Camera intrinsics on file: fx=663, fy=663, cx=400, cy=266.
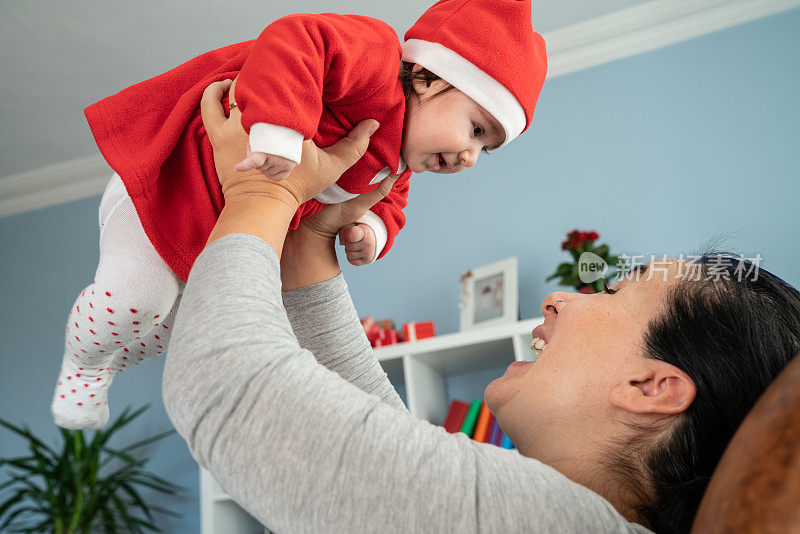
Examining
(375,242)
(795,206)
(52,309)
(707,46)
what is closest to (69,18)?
(52,309)

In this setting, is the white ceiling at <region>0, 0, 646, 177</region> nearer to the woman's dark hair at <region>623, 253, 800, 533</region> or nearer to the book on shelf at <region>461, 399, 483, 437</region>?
the book on shelf at <region>461, 399, 483, 437</region>

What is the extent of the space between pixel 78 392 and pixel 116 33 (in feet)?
7.39

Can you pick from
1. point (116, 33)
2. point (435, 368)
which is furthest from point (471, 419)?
point (116, 33)

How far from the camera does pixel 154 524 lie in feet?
10.9

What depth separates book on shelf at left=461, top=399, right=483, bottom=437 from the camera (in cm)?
253

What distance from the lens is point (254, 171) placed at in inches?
31.8

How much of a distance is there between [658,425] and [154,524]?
3.17m

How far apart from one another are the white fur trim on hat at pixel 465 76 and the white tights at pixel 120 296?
0.54 metres

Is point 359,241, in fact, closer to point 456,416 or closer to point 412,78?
point 412,78

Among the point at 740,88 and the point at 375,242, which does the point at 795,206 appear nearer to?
the point at 740,88

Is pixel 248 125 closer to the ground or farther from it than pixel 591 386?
farther from it

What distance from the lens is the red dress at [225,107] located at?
2.97 feet

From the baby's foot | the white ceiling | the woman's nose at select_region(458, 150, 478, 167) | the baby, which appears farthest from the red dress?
the white ceiling

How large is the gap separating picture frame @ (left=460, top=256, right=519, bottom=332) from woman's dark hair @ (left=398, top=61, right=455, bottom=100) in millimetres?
1607
